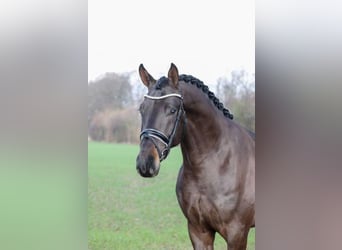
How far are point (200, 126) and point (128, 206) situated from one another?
50 centimetres

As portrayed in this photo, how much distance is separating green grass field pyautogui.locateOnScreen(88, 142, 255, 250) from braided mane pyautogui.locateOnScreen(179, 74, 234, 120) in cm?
32

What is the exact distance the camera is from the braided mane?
1957mm

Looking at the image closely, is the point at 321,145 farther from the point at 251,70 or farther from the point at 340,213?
the point at 251,70

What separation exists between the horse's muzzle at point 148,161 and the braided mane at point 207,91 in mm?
338

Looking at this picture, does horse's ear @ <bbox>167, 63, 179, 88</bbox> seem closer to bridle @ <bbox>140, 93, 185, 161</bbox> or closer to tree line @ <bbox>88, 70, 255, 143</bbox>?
bridle @ <bbox>140, 93, 185, 161</bbox>

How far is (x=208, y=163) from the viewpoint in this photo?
1969 millimetres

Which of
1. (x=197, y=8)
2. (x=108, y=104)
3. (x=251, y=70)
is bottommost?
(x=108, y=104)

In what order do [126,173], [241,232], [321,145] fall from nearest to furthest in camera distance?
[321,145] < [241,232] < [126,173]

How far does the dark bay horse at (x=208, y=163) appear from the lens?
1908mm

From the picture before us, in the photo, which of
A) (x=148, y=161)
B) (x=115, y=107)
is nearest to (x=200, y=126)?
(x=148, y=161)

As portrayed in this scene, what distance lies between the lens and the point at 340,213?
1801 millimetres

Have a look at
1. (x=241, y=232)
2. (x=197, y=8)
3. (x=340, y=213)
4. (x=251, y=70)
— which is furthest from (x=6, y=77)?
(x=340, y=213)

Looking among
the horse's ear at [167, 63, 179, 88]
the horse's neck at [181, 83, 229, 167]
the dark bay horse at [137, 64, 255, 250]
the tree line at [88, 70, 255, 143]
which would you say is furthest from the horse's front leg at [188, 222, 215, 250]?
the horse's ear at [167, 63, 179, 88]

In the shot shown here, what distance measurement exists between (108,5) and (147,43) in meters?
0.26
